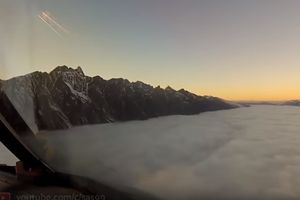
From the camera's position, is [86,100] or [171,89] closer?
[171,89]

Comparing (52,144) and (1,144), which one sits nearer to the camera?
(52,144)

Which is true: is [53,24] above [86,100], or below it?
above

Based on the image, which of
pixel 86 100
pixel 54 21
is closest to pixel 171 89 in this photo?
pixel 86 100

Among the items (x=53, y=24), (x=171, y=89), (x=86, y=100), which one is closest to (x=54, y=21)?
(x=53, y=24)

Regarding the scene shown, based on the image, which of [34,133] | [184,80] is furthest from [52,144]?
[184,80]

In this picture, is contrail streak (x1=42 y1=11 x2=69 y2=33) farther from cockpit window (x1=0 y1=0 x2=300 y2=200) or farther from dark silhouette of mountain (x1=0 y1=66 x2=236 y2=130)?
dark silhouette of mountain (x1=0 y1=66 x2=236 y2=130)

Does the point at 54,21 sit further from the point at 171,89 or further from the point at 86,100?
the point at 171,89

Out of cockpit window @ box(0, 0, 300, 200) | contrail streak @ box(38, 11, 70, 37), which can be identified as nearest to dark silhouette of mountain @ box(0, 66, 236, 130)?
cockpit window @ box(0, 0, 300, 200)

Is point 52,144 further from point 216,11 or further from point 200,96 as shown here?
point 216,11
